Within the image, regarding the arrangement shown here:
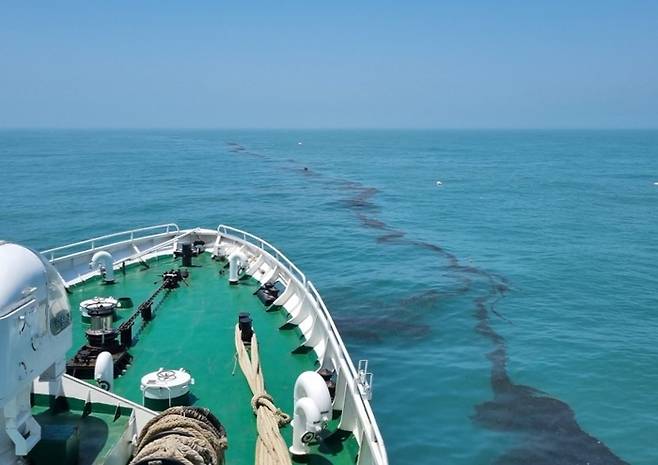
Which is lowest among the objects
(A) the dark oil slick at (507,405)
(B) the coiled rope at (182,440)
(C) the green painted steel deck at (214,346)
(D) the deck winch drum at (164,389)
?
(A) the dark oil slick at (507,405)

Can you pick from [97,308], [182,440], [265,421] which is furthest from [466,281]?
[182,440]

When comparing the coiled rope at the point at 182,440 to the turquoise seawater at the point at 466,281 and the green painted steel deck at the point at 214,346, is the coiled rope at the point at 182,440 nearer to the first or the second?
the green painted steel deck at the point at 214,346

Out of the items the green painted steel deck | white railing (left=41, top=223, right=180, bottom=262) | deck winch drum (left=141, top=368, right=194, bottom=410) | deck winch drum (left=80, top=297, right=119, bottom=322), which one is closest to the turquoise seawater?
white railing (left=41, top=223, right=180, bottom=262)

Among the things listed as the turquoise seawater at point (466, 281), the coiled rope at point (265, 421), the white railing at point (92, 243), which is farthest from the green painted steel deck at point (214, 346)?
the turquoise seawater at point (466, 281)

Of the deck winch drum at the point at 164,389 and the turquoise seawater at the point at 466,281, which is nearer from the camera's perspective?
the deck winch drum at the point at 164,389

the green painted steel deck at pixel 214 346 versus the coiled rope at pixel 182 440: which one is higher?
the coiled rope at pixel 182 440

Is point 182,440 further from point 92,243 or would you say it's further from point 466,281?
point 466,281

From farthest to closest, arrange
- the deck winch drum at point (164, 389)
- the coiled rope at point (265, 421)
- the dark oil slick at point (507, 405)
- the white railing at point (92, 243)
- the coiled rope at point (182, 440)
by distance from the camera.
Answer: the white railing at point (92, 243), the dark oil slick at point (507, 405), the deck winch drum at point (164, 389), the coiled rope at point (265, 421), the coiled rope at point (182, 440)
